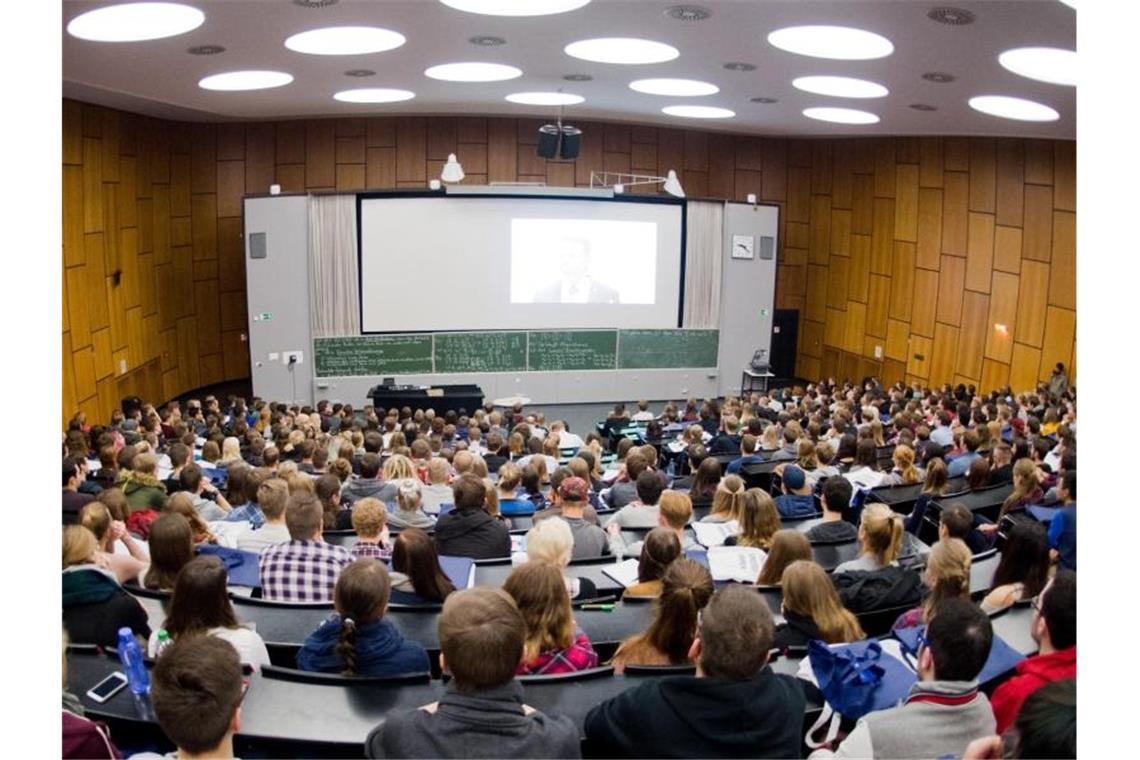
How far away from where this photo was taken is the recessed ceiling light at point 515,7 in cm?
826

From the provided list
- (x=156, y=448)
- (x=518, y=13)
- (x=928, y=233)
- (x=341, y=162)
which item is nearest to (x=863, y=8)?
(x=518, y=13)

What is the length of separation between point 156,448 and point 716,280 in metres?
10.3

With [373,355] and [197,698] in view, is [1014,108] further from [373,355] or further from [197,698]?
[197,698]

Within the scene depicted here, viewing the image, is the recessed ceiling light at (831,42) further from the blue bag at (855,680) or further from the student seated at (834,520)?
the blue bag at (855,680)

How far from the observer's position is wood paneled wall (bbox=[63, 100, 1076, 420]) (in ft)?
43.4

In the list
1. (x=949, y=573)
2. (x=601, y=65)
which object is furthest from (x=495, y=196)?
(x=949, y=573)

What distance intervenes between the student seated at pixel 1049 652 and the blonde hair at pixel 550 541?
1.80 m

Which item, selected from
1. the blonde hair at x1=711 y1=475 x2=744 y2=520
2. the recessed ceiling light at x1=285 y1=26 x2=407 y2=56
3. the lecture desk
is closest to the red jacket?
the lecture desk

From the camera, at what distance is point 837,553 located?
17.6 ft

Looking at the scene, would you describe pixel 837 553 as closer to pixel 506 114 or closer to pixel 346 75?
pixel 346 75

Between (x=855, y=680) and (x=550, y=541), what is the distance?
1488 mm

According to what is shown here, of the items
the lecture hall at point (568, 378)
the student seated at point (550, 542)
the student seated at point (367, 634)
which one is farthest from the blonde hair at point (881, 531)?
the student seated at point (367, 634)

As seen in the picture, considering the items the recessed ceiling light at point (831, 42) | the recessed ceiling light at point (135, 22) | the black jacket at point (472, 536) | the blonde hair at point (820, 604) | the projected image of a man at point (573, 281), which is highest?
the recessed ceiling light at point (831, 42)

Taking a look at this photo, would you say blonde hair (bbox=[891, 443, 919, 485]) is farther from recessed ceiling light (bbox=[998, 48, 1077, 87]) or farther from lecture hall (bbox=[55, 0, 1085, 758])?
recessed ceiling light (bbox=[998, 48, 1077, 87])
